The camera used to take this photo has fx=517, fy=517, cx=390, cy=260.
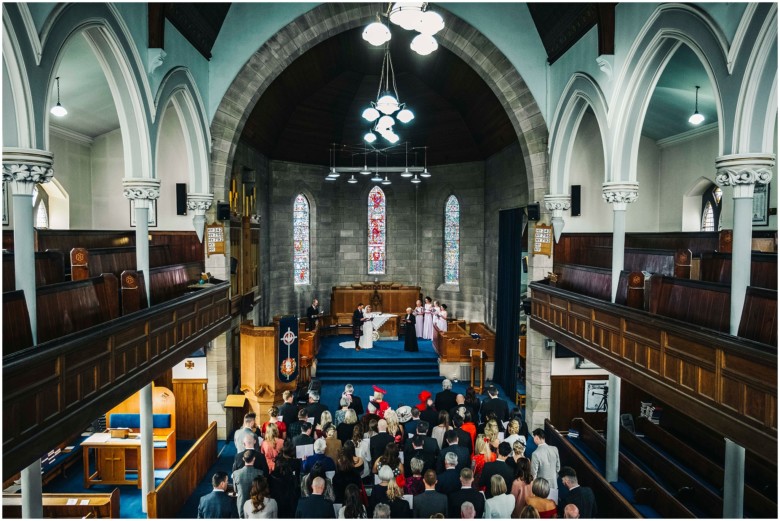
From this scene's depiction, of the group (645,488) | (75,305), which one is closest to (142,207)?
(75,305)

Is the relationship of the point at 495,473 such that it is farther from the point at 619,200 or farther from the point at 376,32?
the point at 376,32

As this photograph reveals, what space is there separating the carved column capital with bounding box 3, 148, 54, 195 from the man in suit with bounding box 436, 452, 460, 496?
5578 millimetres

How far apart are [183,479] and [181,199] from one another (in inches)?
253

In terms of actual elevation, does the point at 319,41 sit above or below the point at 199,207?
above

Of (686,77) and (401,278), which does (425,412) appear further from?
(401,278)

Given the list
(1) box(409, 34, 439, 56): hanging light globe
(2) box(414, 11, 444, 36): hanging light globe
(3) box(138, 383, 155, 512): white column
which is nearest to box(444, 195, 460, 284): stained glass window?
(3) box(138, 383, 155, 512): white column

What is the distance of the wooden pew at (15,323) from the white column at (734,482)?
7.64 meters

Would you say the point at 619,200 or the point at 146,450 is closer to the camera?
the point at 146,450

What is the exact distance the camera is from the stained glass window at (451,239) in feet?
64.4

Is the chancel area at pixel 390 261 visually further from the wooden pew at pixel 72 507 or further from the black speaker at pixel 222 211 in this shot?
the black speaker at pixel 222 211

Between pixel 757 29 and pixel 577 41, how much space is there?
5.18 m

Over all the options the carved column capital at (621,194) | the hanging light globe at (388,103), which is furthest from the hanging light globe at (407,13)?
the carved column capital at (621,194)

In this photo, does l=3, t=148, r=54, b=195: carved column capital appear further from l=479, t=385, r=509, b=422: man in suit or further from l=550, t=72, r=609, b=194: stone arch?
l=550, t=72, r=609, b=194: stone arch

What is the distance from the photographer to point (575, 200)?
12219 millimetres
